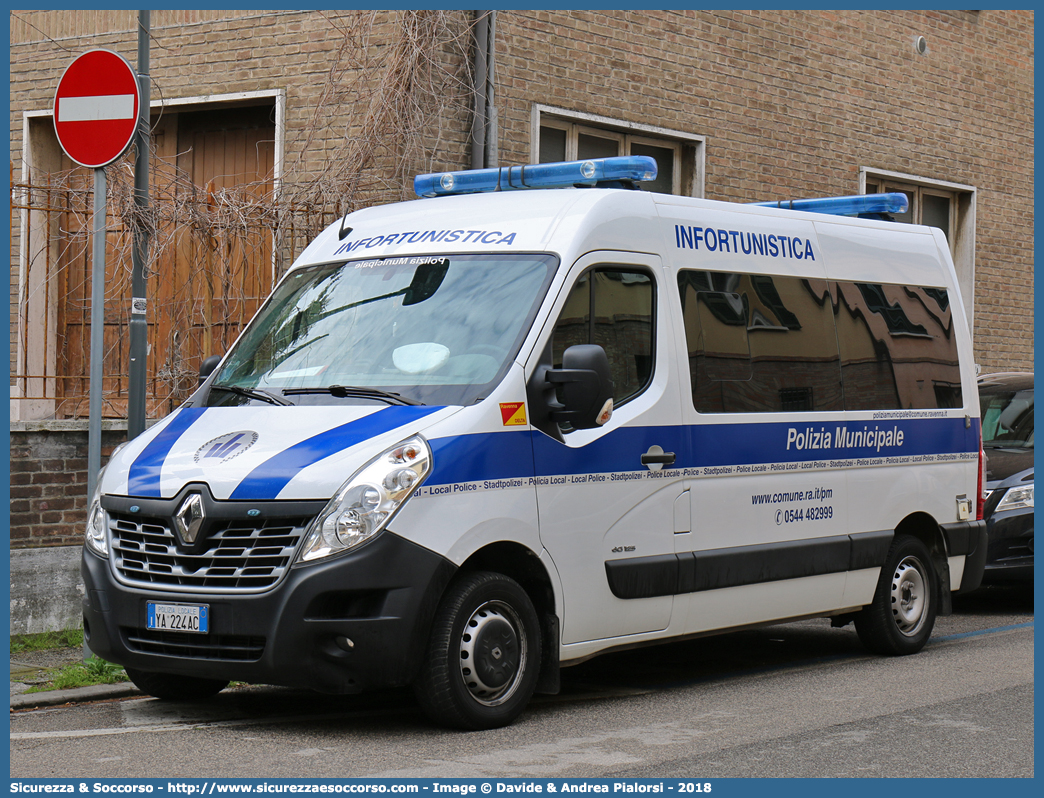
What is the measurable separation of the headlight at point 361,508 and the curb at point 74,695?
214 cm

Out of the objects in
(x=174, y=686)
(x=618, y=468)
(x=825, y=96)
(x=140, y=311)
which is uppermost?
(x=825, y=96)

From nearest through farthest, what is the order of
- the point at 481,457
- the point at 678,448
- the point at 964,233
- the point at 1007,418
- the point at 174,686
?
the point at 481,457 < the point at 174,686 < the point at 678,448 < the point at 1007,418 < the point at 964,233

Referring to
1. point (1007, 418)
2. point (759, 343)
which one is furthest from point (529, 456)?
point (1007, 418)

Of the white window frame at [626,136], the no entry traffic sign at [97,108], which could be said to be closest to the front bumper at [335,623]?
the no entry traffic sign at [97,108]

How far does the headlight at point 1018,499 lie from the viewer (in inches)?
437

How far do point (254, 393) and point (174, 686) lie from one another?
154 cm

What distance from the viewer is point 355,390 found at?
6758mm

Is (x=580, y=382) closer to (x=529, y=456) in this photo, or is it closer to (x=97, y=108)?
(x=529, y=456)

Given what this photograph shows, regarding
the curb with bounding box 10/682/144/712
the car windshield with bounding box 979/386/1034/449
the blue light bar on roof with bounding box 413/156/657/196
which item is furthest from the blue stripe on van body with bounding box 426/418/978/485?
the car windshield with bounding box 979/386/1034/449

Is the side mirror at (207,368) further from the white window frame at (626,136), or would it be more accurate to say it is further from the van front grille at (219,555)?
the white window frame at (626,136)

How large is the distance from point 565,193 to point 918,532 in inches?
140

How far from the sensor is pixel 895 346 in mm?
9070
